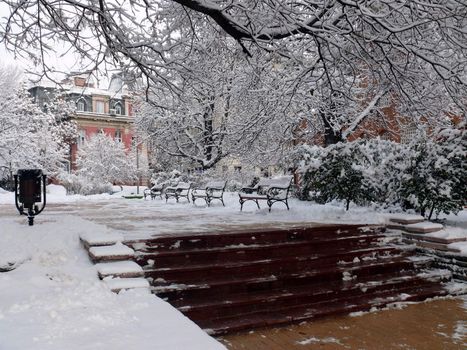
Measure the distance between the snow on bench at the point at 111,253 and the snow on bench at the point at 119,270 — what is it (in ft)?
0.38

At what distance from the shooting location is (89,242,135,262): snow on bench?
5.43 metres

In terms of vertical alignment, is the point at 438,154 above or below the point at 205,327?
above

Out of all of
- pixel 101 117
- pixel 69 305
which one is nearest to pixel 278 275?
pixel 69 305

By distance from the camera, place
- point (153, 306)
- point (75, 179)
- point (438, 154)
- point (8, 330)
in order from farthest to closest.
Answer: point (75, 179) → point (438, 154) → point (153, 306) → point (8, 330)

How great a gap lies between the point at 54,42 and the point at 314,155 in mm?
6469

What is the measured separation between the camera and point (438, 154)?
28.9 ft

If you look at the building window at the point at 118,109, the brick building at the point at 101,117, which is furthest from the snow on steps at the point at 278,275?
the building window at the point at 118,109

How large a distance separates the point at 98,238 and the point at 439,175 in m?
6.71

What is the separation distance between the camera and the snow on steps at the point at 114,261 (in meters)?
4.93

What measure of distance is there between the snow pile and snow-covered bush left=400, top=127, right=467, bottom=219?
6.30 meters

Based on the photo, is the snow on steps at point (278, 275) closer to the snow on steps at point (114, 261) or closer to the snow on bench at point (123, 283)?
the snow on steps at point (114, 261)

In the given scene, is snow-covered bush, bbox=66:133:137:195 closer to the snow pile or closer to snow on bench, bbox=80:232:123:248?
snow on bench, bbox=80:232:123:248

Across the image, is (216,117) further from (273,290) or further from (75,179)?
(273,290)

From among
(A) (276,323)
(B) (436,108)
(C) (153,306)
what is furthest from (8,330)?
(B) (436,108)
